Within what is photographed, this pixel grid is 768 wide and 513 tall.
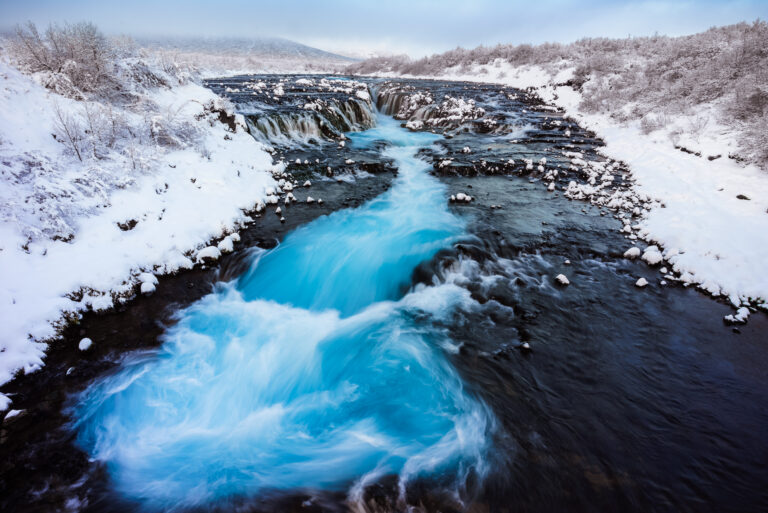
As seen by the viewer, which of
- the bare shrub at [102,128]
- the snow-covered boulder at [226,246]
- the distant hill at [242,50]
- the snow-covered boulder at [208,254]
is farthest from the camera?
the distant hill at [242,50]

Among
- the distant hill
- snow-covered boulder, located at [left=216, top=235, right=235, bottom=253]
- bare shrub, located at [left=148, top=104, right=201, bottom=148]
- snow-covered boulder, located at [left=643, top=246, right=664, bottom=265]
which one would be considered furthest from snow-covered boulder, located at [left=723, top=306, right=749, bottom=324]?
the distant hill

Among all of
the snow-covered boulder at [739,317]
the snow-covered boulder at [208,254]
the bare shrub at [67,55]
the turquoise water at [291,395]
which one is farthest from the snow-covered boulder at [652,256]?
the bare shrub at [67,55]

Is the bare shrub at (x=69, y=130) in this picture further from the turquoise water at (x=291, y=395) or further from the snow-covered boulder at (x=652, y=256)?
the snow-covered boulder at (x=652, y=256)

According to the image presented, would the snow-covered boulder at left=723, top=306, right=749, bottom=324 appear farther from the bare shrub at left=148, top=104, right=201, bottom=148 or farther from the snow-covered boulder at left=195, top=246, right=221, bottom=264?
the bare shrub at left=148, top=104, right=201, bottom=148

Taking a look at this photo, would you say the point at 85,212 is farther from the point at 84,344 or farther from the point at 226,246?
the point at 84,344

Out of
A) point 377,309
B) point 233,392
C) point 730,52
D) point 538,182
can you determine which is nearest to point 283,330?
point 233,392

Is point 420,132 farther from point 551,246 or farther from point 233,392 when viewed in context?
point 233,392
